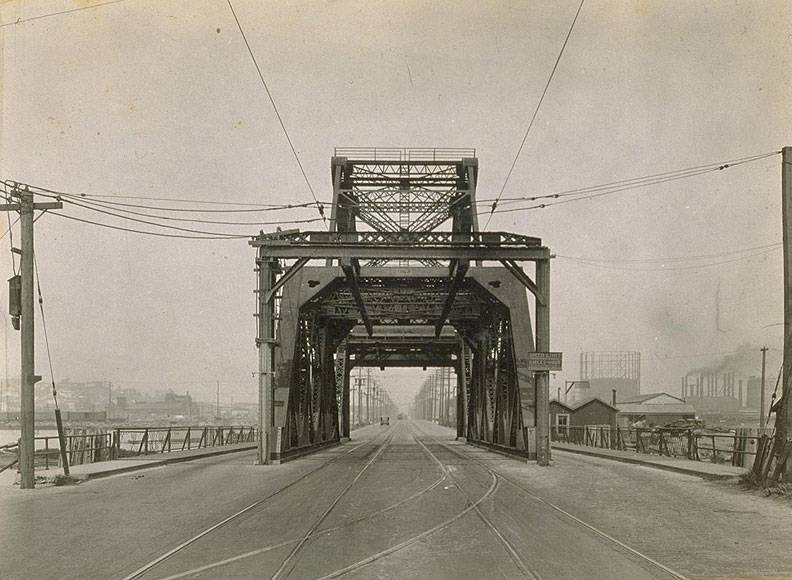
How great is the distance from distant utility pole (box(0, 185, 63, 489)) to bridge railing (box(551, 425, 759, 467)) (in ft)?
49.7

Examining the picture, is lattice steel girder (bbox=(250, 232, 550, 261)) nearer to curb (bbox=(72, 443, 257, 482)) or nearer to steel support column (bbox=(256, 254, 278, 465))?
steel support column (bbox=(256, 254, 278, 465))

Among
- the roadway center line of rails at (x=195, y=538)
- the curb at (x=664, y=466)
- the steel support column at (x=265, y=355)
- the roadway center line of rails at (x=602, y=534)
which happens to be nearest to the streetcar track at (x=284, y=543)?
the roadway center line of rails at (x=195, y=538)

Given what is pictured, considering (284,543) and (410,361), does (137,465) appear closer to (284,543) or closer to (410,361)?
(284,543)

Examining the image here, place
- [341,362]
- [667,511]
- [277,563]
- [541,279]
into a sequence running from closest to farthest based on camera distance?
[277,563] < [667,511] < [541,279] < [341,362]

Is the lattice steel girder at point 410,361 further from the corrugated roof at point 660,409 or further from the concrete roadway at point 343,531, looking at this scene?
the concrete roadway at point 343,531

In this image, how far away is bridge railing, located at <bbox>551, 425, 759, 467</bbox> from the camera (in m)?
22.5

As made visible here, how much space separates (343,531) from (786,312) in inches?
406

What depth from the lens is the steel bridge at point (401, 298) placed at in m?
22.8

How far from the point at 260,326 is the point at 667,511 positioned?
14.1 metres

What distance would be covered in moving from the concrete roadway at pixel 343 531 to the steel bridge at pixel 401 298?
19.0 ft

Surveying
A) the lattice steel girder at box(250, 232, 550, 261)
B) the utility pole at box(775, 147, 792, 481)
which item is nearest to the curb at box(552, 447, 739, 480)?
the utility pole at box(775, 147, 792, 481)

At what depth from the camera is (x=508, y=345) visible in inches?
1065

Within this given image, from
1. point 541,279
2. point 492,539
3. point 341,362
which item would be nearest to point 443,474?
point 541,279

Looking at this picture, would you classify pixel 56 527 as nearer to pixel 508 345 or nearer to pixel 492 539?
pixel 492 539
